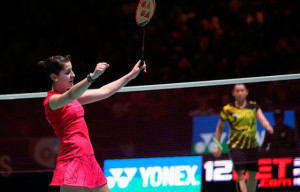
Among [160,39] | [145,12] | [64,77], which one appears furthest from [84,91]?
[160,39]

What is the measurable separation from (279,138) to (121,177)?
154 centimetres

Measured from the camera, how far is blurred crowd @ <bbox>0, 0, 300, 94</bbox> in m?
8.27

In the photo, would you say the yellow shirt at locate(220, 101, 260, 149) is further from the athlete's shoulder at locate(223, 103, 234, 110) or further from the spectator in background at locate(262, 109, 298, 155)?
the spectator in background at locate(262, 109, 298, 155)

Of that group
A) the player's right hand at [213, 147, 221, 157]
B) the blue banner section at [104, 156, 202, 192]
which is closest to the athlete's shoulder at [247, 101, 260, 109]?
the player's right hand at [213, 147, 221, 157]

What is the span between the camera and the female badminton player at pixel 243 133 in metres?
5.53

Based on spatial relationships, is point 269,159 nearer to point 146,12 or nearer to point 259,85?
point 259,85

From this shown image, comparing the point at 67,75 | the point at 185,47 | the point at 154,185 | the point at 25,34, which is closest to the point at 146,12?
the point at 67,75

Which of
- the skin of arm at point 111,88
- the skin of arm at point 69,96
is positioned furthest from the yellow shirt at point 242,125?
the skin of arm at point 69,96

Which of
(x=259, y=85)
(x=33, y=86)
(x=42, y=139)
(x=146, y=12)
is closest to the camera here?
(x=146, y=12)

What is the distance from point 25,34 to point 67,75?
633 centimetres

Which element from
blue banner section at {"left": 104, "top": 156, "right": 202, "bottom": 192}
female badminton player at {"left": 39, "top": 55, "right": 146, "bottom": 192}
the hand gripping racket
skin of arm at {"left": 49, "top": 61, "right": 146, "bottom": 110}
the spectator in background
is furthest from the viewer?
blue banner section at {"left": 104, "top": 156, "right": 202, "bottom": 192}

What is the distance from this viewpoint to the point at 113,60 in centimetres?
889

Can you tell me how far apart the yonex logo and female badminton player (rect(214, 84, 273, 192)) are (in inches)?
32.7

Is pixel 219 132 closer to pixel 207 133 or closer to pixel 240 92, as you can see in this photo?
pixel 207 133
